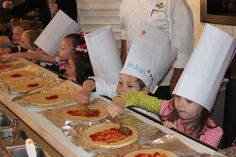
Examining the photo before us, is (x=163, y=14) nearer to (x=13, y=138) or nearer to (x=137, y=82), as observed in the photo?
(x=137, y=82)

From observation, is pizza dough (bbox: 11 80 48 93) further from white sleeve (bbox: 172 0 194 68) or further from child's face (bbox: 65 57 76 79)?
white sleeve (bbox: 172 0 194 68)

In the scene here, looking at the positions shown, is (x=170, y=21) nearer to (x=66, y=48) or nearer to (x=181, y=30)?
(x=181, y=30)

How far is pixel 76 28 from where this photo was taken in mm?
2408

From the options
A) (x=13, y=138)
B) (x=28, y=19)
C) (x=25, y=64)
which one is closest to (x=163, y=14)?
(x=25, y=64)

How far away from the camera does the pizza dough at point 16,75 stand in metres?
1.84

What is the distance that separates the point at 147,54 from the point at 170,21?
463 mm

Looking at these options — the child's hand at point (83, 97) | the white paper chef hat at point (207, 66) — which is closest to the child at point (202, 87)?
the white paper chef hat at point (207, 66)

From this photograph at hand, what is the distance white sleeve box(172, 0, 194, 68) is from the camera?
1.85m

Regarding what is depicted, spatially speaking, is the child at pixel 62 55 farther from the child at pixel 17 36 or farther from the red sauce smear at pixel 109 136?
the red sauce smear at pixel 109 136

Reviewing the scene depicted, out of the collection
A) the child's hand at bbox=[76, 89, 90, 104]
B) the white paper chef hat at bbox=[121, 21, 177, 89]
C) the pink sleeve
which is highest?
the white paper chef hat at bbox=[121, 21, 177, 89]

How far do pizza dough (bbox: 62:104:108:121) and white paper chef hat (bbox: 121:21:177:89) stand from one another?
0.76 feet

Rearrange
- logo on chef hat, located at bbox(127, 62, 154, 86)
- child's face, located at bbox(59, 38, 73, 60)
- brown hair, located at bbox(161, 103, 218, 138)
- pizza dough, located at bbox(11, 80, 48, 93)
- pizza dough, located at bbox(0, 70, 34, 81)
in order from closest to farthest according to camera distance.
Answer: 1. brown hair, located at bbox(161, 103, 218, 138)
2. logo on chef hat, located at bbox(127, 62, 154, 86)
3. pizza dough, located at bbox(11, 80, 48, 93)
4. pizza dough, located at bbox(0, 70, 34, 81)
5. child's face, located at bbox(59, 38, 73, 60)

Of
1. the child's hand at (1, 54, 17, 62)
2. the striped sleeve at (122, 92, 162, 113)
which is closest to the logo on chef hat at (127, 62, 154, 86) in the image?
the striped sleeve at (122, 92, 162, 113)

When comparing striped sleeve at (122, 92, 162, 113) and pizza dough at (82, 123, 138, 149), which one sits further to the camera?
striped sleeve at (122, 92, 162, 113)
